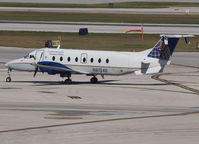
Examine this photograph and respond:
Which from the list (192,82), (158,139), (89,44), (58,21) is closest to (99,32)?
(89,44)

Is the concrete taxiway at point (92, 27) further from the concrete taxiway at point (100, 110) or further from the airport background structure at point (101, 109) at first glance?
the concrete taxiway at point (100, 110)

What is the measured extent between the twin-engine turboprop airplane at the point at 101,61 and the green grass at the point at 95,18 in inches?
3050

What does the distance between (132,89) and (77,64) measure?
5.47 metres

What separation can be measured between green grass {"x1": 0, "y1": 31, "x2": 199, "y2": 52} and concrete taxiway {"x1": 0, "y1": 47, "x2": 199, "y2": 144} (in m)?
28.0

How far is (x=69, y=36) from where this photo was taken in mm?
90438

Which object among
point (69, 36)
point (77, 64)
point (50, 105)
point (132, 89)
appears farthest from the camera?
point (69, 36)

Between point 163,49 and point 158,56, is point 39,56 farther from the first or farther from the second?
point 163,49

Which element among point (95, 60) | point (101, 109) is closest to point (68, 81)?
point (95, 60)

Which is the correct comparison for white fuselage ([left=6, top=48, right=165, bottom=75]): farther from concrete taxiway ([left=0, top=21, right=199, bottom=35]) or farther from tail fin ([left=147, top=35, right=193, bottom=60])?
concrete taxiway ([left=0, top=21, right=199, bottom=35])

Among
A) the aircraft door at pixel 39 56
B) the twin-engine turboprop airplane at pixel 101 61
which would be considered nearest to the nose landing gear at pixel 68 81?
the twin-engine turboprop airplane at pixel 101 61

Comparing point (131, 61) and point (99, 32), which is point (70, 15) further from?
point (131, 61)

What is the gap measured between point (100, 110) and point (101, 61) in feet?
40.2

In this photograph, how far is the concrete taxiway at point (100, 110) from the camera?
76.6 ft

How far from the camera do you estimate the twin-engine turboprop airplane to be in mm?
41425
